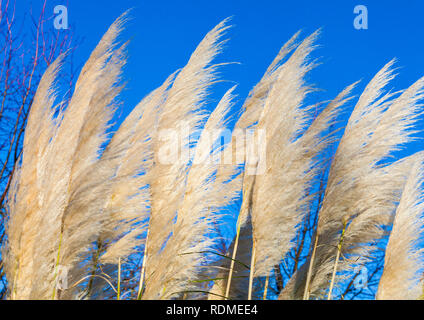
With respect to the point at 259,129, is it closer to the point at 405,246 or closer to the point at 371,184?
the point at 371,184

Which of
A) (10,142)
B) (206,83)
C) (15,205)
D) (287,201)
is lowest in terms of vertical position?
(15,205)

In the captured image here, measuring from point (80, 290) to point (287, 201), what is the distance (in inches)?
67.1

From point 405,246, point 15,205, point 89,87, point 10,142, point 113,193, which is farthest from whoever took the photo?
point 10,142

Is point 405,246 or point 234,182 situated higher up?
point 234,182

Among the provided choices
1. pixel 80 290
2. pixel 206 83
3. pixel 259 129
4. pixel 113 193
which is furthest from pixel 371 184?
pixel 80 290

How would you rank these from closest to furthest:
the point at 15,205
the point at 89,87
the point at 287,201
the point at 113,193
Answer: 1. the point at 15,205
2. the point at 89,87
3. the point at 287,201
4. the point at 113,193

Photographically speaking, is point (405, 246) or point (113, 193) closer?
point (405, 246)

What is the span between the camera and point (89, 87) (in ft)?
8.85

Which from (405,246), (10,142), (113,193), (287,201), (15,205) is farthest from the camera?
(10,142)

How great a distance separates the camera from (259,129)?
114 inches

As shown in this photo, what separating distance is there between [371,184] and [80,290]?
231 cm
